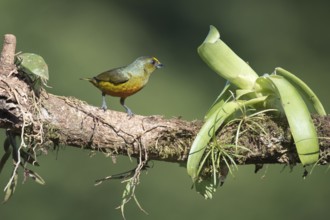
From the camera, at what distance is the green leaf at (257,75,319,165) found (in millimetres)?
2199

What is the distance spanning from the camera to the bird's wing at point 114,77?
2746mm

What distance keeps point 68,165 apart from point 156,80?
1.00 m

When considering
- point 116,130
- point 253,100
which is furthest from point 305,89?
point 116,130

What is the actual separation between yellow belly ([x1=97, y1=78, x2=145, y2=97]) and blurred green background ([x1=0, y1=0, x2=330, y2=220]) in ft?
6.13

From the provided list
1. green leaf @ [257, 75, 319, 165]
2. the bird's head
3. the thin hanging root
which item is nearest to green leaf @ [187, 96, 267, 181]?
green leaf @ [257, 75, 319, 165]

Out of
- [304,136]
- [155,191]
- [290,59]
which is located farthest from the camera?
[290,59]

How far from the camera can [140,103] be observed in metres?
5.49

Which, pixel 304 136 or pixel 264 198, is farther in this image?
pixel 264 198

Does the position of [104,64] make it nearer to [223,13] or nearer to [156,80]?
[156,80]

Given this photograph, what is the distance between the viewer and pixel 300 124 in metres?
2.22

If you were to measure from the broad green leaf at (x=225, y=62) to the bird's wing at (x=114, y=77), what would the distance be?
42cm

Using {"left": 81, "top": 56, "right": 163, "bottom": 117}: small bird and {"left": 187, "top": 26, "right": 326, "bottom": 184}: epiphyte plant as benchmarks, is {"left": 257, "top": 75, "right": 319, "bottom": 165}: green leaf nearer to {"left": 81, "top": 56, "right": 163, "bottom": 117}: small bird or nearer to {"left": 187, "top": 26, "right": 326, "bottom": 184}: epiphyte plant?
{"left": 187, "top": 26, "right": 326, "bottom": 184}: epiphyte plant

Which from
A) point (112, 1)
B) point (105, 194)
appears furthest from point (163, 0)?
point (105, 194)

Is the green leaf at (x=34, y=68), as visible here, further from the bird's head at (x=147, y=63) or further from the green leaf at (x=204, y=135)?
the bird's head at (x=147, y=63)
